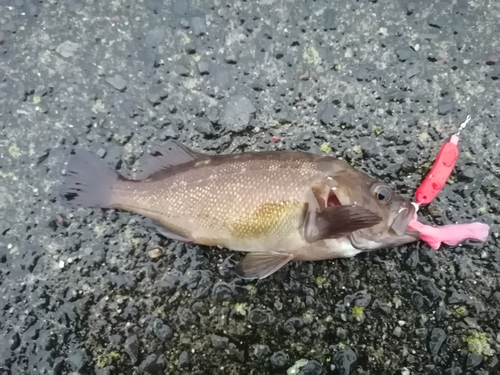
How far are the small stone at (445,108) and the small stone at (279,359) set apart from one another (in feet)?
6.36

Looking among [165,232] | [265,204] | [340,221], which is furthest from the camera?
[165,232]

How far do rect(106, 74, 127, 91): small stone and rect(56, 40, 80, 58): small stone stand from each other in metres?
0.31

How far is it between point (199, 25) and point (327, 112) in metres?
1.08

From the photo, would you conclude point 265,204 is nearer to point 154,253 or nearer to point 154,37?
point 154,253

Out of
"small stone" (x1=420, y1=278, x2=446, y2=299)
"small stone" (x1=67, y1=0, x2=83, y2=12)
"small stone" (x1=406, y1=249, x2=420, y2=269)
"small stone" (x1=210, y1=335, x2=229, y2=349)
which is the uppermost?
"small stone" (x1=67, y1=0, x2=83, y2=12)

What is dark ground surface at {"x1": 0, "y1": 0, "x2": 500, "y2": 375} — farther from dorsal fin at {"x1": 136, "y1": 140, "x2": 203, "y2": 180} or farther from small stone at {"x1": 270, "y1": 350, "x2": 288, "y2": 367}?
dorsal fin at {"x1": 136, "y1": 140, "x2": 203, "y2": 180}

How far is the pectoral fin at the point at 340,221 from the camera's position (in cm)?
288

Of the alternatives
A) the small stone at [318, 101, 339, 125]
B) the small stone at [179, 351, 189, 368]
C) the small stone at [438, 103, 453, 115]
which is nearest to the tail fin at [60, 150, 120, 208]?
the small stone at [179, 351, 189, 368]

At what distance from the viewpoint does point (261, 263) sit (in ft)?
10.2

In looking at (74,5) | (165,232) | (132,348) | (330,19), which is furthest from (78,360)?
(330,19)

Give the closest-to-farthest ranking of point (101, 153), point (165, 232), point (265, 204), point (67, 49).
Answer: point (265, 204) < point (165, 232) < point (101, 153) < point (67, 49)

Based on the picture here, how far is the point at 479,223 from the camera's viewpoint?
3359mm

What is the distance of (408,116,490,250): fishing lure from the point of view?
10.8ft

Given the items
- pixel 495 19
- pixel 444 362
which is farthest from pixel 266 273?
pixel 495 19
